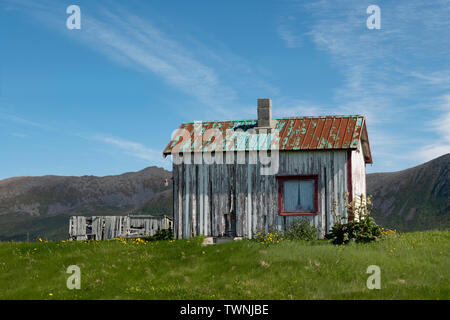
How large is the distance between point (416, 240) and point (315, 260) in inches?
268

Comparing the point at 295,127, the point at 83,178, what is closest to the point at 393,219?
the point at 295,127

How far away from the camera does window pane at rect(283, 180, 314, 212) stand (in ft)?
80.0

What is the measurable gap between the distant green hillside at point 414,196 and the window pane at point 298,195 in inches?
2098

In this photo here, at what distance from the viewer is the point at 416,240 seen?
21.4 m

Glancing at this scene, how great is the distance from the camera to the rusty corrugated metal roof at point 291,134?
24.4 meters

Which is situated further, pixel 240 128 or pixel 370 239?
pixel 240 128

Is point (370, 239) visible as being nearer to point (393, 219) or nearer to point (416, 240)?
point (416, 240)

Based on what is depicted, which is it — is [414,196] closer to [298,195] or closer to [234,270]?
[298,195]

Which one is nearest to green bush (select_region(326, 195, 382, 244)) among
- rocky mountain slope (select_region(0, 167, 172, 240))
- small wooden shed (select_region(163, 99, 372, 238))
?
small wooden shed (select_region(163, 99, 372, 238))

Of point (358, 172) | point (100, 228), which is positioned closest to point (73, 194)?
point (100, 228)

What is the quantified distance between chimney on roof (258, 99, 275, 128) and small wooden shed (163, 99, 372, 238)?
0.05 metres

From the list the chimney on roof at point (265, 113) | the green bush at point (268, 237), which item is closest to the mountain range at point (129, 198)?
the chimney on roof at point (265, 113)

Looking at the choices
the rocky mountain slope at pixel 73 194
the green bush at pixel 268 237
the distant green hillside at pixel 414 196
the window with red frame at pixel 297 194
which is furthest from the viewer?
the rocky mountain slope at pixel 73 194

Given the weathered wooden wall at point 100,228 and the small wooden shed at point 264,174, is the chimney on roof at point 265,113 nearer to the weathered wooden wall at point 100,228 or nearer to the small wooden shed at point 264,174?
the small wooden shed at point 264,174
